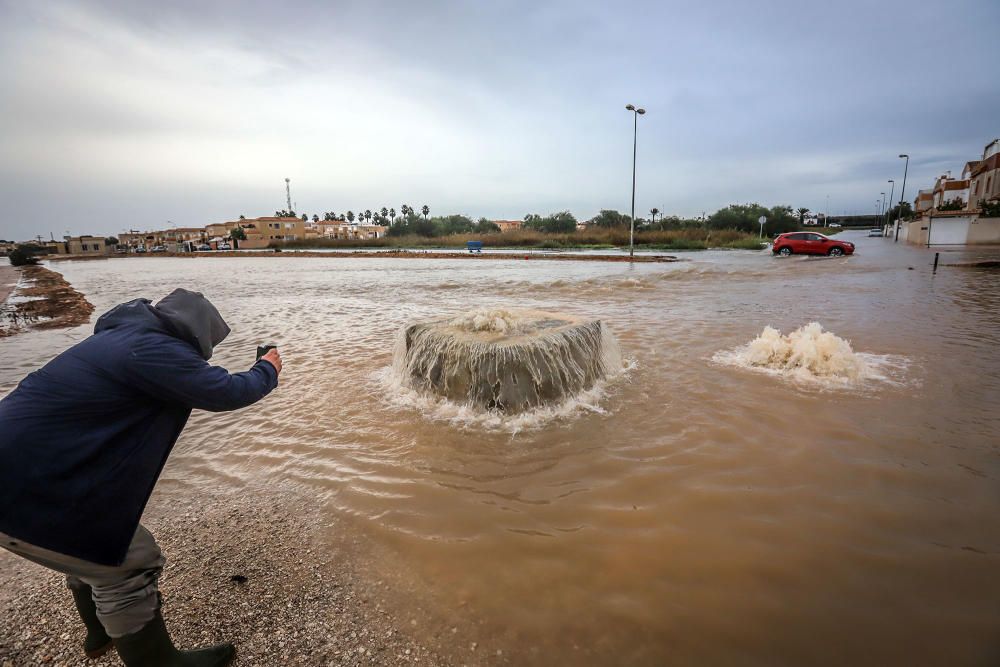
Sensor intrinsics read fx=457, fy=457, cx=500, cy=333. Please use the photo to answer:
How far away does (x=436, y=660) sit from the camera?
2152 millimetres

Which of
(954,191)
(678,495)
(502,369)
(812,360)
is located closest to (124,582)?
(678,495)

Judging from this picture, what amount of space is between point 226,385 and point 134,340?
0.38 metres

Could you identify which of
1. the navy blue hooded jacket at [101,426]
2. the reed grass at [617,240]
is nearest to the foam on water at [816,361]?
the navy blue hooded jacket at [101,426]

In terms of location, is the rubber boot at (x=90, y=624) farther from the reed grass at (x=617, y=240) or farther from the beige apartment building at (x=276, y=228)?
the beige apartment building at (x=276, y=228)

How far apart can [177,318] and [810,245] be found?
3197cm

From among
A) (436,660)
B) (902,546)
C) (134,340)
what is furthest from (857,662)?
(134,340)

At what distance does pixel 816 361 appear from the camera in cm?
582

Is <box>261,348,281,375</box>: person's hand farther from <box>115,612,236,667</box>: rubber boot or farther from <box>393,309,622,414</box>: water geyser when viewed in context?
<box>393,309,622,414</box>: water geyser

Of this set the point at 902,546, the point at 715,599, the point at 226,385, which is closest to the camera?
the point at 226,385

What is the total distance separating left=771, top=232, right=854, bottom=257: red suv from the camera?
2595cm

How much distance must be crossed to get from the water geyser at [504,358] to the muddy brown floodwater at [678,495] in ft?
0.73

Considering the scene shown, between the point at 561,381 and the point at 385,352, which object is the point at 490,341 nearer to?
the point at 561,381

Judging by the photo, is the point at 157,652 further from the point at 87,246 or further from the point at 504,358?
the point at 87,246

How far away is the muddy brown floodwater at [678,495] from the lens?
230 cm
